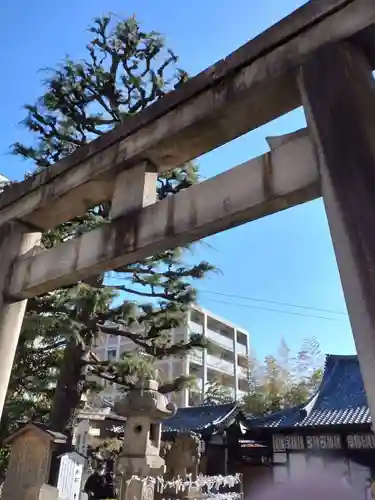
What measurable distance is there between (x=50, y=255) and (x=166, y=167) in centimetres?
120

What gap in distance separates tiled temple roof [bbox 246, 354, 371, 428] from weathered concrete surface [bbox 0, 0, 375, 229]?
13802 mm

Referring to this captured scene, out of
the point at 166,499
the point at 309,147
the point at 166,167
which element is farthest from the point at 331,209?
the point at 166,499

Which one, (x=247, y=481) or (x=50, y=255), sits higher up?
(x=50, y=255)

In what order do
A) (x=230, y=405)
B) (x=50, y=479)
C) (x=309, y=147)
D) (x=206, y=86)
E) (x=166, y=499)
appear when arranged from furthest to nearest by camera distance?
1. (x=230, y=405)
2. (x=166, y=499)
3. (x=50, y=479)
4. (x=206, y=86)
5. (x=309, y=147)

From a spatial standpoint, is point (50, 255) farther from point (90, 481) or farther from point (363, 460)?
point (90, 481)

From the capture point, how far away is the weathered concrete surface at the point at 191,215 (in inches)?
94.9

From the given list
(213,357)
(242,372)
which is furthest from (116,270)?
(242,372)

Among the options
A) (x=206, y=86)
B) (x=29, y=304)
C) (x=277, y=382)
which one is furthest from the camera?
(x=277, y=382)

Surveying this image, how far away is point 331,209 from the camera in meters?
2.11

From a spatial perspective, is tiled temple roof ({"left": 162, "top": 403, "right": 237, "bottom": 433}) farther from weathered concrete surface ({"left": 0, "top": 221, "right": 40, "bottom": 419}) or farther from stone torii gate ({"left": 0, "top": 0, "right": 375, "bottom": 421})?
stone torii gate ({"left": 0, "top": 0, "right": 375, "bottom": 421})

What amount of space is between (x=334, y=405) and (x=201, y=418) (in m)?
6.35

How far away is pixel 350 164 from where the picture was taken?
2.09m

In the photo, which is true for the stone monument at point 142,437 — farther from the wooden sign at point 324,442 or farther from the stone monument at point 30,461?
the wooden sign at point 324,442

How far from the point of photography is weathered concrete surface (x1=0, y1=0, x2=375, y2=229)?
2.52 metres
